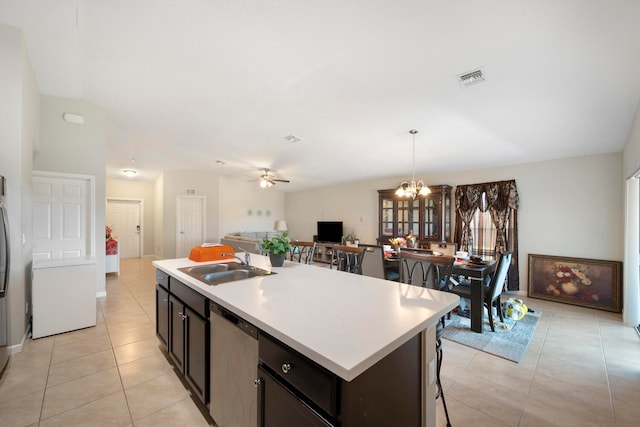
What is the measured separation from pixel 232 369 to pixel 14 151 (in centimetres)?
293

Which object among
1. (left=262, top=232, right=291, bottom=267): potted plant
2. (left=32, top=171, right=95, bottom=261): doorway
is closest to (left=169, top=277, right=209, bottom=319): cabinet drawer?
(left=262, top=232, right=291, bottom=267): potted plant

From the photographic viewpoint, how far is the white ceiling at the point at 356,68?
5.86ft

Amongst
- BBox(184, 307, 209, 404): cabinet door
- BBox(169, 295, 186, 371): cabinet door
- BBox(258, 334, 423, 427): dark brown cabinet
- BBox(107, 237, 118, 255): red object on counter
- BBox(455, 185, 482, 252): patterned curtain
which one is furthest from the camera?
BBox(107, 237, 118, 255): red object on counter

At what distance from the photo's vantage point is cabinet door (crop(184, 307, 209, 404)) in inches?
62.2

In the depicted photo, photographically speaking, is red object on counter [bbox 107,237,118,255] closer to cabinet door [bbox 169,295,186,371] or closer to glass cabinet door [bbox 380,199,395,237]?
cabinet door [bbox 169,295,186,371]

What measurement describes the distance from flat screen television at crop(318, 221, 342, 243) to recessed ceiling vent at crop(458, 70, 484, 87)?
5.34m

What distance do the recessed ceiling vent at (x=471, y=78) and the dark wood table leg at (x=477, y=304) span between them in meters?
2.07

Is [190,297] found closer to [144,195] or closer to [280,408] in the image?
[280,408]

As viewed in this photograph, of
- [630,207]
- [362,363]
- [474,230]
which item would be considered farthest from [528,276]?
[362,363]

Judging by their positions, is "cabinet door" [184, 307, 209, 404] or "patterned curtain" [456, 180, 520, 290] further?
"patterned curtain" [456, 180, 520, 290]

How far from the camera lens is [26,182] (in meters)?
2.70

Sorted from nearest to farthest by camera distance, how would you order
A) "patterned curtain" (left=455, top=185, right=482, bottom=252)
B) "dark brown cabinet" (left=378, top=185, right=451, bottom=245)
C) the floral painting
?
the floral painting, "patterned curtain" (left=455, top=185, right=482, bottom=252), "dark brown cabinet" (left=378, top=185, right=451, bottom=245)

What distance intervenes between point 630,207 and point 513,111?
2.08 meters

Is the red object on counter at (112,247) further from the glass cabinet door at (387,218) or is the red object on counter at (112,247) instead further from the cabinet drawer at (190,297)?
the glass cabinet door at (387,218)
